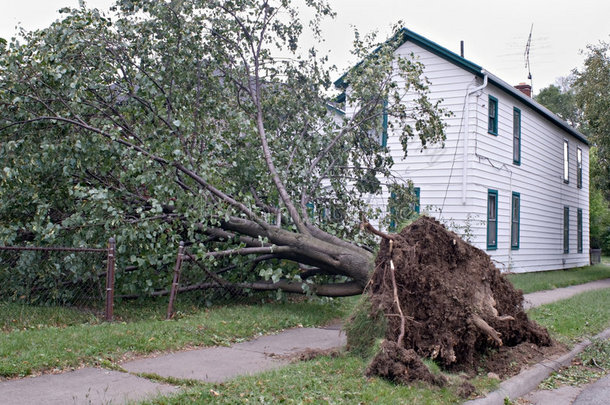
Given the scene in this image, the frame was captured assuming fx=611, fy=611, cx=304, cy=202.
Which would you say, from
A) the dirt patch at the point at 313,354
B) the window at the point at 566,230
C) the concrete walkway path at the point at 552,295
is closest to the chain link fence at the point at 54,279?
the dirt patch at the point at 313,354

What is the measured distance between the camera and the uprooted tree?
29.2 feet

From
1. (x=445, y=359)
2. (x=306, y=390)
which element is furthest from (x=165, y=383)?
(x=445, y=359)

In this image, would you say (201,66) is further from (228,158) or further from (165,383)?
(165,383)

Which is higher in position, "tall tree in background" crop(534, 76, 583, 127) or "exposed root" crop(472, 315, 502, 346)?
"tall tree in background" crop(534, 76, 583, 127)

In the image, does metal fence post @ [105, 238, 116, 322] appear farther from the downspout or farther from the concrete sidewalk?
the downspout

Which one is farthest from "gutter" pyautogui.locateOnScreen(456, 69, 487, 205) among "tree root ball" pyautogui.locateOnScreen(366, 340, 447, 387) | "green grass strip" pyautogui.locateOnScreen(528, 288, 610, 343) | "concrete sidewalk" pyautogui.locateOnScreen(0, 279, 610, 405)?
"tree root ball" pyautogui.locateOnScreen(366, 340, 447, 387)

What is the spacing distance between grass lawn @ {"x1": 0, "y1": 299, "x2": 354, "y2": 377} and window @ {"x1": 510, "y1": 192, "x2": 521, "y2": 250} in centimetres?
1002

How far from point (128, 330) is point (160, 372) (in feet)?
5.54

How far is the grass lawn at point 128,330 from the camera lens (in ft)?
20.1

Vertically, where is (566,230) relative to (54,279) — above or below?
above

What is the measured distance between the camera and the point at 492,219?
17.5m

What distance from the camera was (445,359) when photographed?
6188mm

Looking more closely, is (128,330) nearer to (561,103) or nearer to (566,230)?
(566,230)

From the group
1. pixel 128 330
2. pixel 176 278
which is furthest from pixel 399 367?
pixel 176 278
